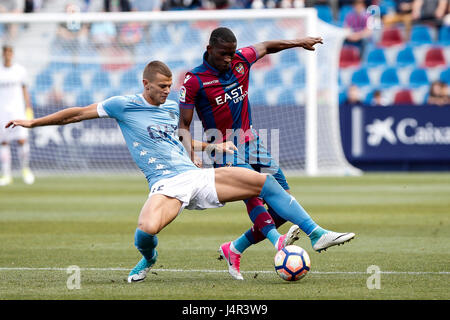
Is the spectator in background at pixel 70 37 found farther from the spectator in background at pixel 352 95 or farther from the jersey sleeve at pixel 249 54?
the jersey sleeve at pixel 249 54

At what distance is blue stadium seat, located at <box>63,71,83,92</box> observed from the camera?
835 inches

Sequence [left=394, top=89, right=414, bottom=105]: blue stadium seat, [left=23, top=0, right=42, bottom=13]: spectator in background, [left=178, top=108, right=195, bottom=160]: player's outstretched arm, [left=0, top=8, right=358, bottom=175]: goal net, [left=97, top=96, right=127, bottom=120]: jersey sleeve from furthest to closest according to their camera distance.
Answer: [left=23, top=0, right=42, bottom=13]: spectator in background < [left=394, top=89, right=414, bottom=105]: blue stadium seat < [left=0, top=8, right=358, bottom=175]: goal net < [left=178, top=108, right=195, bottom=160]: player's outstretched arm < [left=97, top=96, right=127, bottom=120]: jersey sleeve

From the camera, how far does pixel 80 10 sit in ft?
83.0

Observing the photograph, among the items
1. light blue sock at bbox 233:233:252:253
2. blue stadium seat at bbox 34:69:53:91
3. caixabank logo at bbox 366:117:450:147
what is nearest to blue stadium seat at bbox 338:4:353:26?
caixabank logo at bbox 366:117:450:147

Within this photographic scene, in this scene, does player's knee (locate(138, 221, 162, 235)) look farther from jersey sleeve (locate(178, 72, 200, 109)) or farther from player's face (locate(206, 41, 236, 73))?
player's face (locate(206, 41, 236, 73))

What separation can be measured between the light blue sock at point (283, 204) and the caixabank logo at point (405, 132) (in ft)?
47.6

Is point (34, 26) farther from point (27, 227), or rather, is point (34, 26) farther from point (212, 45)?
point (212, 45)

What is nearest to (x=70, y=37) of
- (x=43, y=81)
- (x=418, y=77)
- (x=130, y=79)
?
(x=43, y=81)

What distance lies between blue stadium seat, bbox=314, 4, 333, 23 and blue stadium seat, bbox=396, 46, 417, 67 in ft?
7.64

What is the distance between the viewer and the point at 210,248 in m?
8.89

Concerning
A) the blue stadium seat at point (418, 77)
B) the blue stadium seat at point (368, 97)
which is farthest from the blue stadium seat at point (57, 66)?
the blue stadium seat at point (418, 77)

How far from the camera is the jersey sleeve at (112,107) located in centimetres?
678

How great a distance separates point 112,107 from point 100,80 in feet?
49.4

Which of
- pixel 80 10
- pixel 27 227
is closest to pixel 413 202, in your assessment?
pixel 27 227
